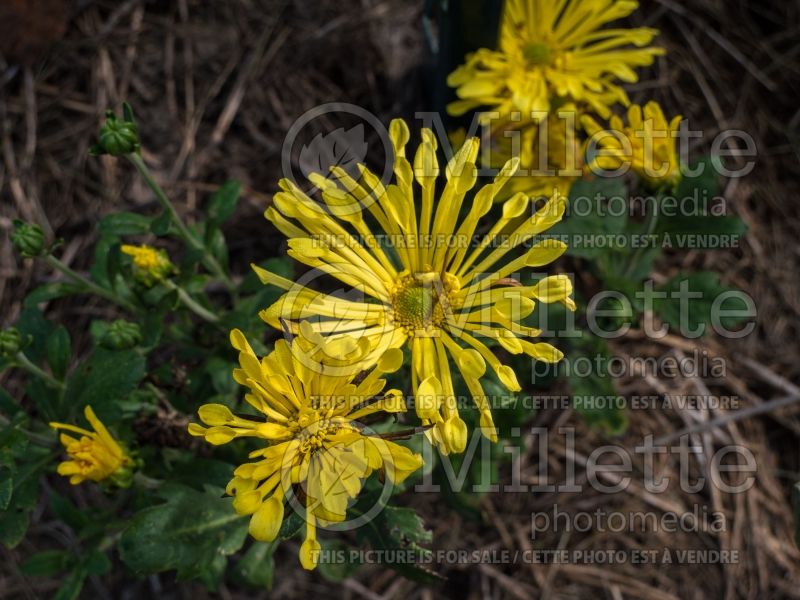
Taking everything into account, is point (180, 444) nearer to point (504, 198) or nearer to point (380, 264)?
point (380, 264)

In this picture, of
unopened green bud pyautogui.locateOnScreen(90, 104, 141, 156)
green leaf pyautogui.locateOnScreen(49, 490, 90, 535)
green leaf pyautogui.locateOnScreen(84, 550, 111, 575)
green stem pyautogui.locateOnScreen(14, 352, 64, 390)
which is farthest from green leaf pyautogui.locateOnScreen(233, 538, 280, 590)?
unopened green bud pyautogui.locateOnScreen(90, 104, 141, 156)

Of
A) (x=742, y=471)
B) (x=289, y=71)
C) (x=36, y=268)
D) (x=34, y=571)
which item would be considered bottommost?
(x=34, y=571)

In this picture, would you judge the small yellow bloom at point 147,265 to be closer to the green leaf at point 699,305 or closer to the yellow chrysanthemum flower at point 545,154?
the yellow chrysanthemum flower at point 545,154

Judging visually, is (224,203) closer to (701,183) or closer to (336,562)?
(336,562)

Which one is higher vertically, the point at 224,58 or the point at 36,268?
the point at 224,58

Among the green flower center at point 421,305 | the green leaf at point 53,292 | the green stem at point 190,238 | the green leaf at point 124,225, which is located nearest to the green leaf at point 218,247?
the green stem at point 190,238

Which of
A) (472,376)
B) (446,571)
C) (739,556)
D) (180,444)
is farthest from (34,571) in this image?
(739,556)
